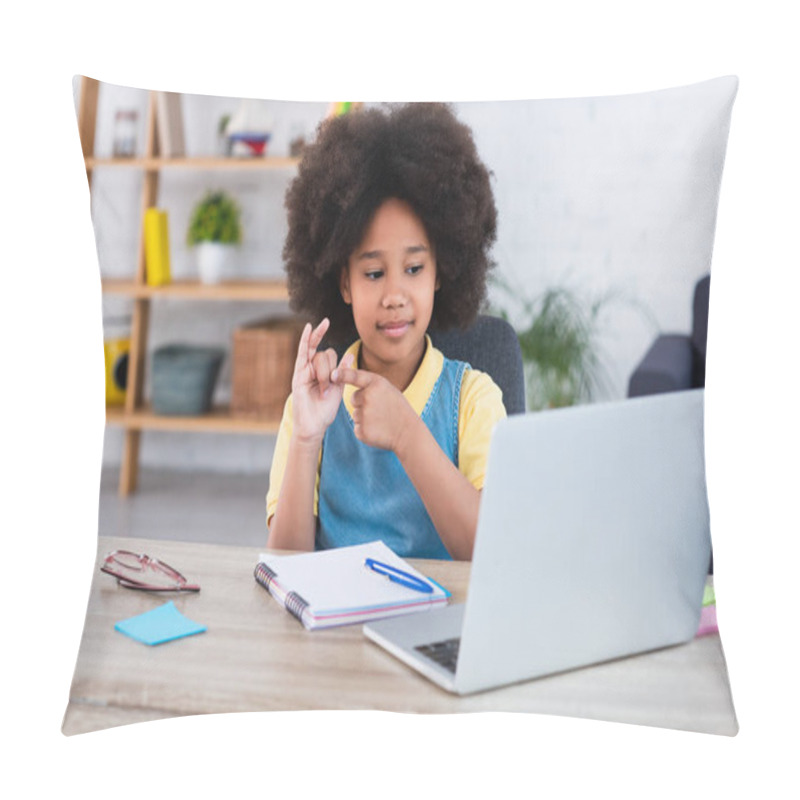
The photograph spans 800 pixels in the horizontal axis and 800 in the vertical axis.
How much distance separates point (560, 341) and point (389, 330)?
0.24 metres

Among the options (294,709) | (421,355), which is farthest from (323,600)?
(421,355)

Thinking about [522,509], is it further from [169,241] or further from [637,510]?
[169,241]

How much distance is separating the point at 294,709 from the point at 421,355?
20.2 inches

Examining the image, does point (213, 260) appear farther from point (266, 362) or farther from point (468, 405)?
point (468, 405)

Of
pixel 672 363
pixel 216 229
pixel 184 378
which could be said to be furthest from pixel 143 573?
pixel 672 363

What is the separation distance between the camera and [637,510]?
1.49 metres

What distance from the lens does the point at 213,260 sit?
69.4 inches

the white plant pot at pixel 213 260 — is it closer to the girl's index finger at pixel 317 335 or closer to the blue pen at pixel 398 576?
the girl's index finger at pixel 317 335

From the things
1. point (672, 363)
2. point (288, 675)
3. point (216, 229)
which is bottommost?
point (288, 675)

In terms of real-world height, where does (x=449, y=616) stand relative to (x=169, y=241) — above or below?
below

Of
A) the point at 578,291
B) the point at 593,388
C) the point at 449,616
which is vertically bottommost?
the point at 449,616

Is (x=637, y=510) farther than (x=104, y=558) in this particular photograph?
No

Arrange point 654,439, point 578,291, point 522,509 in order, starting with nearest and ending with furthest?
point 522,509 → point 654,439 → point 578,291

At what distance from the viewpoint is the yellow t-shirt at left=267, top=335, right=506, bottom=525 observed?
1.64 metres
